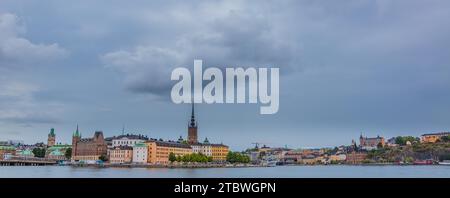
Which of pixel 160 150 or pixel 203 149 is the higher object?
pixel 203 149

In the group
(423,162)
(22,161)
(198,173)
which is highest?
(22,161)

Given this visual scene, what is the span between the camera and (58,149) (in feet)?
189

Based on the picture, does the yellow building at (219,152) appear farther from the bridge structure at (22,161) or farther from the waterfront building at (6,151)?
the waterfront building at (6,151)

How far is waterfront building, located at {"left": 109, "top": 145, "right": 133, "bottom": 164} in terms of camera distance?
46.4m

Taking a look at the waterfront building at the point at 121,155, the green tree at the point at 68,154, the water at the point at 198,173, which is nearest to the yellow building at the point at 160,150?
the waterfront building at the point at 121,155

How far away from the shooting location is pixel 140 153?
4588 centimetres

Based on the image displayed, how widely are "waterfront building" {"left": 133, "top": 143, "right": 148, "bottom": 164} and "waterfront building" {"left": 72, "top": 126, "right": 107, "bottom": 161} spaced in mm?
5177

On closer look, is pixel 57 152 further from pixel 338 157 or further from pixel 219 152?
pixel 338 157

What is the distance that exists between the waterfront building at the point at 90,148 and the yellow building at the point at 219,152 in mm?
11196

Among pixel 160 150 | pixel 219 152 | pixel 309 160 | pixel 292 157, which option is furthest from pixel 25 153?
pixel 309 160

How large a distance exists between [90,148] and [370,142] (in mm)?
43154

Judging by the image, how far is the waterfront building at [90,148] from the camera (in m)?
50.2
